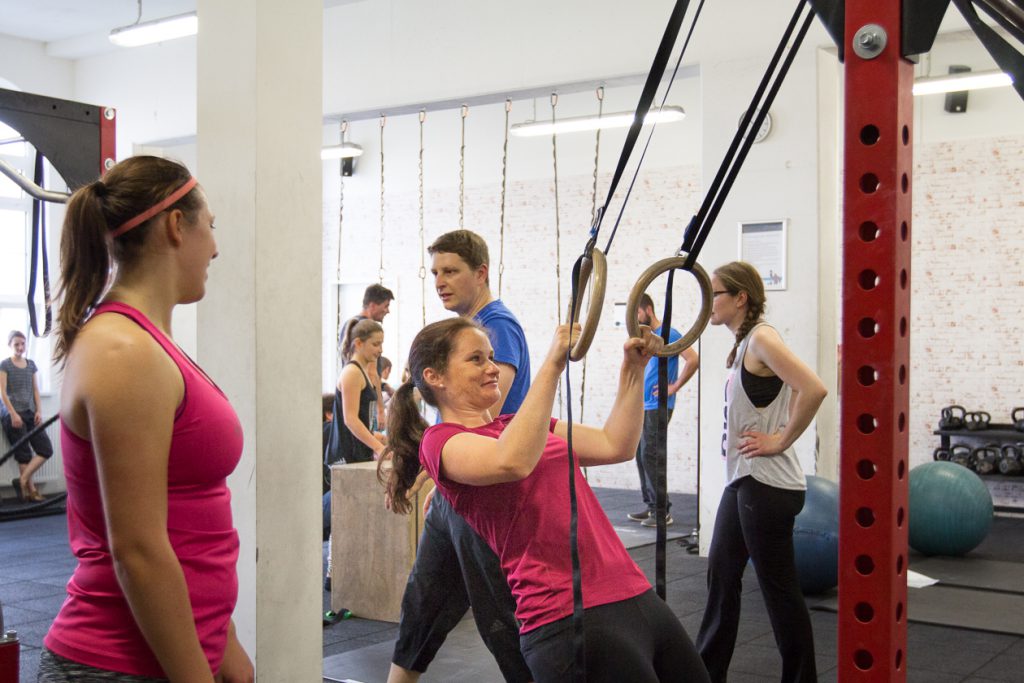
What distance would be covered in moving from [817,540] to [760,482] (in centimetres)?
212

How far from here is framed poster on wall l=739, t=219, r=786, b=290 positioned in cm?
643

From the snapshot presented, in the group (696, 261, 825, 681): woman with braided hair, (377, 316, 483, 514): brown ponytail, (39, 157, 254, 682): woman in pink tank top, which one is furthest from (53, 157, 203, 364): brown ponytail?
(696, 261, 825, 681): woman with braided hair

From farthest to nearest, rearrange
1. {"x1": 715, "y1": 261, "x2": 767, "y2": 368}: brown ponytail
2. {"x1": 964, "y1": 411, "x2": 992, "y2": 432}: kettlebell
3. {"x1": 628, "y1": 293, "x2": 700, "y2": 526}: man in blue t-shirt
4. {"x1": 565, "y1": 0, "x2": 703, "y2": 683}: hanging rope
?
{"x1": 964, "y1": 411, "x2": 992, "y2": 432}: kettlebell < {"x1": 628, "y1": 293, "x2": 700, "y2": 526}: man in blue t-shirt < {"x1": 715, "y1": 261, "x2": 767, "y2": 368}: brown ponytail < {"x1": 565, "y1": 0, "x2": 703, "y2": 683}: hanging rope

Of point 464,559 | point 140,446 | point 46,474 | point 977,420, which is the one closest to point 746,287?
point 464,559

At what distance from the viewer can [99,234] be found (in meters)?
1.41

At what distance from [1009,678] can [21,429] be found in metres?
8.29

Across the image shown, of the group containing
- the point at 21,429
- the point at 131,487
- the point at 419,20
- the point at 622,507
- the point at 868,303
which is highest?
the point at 419,20

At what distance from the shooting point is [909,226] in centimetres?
113

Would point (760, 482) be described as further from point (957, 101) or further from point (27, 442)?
point (27, 442)

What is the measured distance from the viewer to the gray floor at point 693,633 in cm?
416

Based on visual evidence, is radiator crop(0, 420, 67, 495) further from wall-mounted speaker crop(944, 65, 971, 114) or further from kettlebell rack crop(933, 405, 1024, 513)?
wall-mounted speaker crop(944, 65, 971, 114)

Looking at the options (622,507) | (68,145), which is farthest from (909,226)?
(622,507)

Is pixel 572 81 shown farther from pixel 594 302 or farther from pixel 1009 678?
pixel 594 302

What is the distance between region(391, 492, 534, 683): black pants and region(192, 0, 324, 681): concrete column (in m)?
0.46
